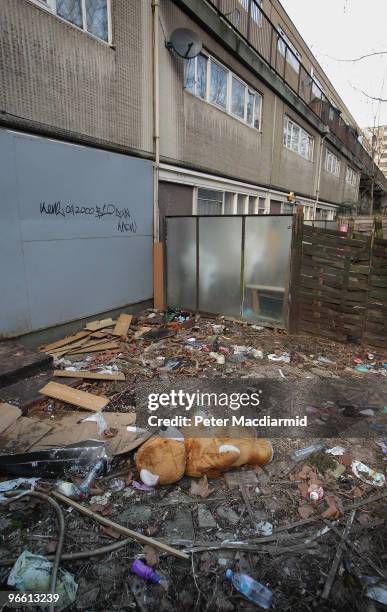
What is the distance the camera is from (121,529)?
2.08m

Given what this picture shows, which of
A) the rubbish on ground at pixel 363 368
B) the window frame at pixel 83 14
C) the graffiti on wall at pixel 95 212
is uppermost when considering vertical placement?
the window frame at pixel 83 14

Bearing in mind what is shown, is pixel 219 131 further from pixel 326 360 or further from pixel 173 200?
pixel 326 360

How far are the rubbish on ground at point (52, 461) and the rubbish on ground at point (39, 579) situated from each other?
70 cm

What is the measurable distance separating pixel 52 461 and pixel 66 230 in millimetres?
3714

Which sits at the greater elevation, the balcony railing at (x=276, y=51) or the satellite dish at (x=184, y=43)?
the balcony railing at (x=276, y=51)

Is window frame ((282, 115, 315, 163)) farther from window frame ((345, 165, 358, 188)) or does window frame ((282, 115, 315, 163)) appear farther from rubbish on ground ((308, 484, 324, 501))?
rubbish on ground ((308, 484, 324, 501))

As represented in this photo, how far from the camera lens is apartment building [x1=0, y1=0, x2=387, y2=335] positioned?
14.6ft

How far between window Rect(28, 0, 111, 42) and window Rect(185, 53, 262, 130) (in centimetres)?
236

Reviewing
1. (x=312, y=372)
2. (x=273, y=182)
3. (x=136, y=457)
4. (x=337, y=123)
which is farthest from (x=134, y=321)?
(x=337, y=123)

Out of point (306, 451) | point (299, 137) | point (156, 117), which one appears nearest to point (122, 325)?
point (306, 451)

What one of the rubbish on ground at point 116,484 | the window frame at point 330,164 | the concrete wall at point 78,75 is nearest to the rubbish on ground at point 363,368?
the rubbish on ground at point 116,484

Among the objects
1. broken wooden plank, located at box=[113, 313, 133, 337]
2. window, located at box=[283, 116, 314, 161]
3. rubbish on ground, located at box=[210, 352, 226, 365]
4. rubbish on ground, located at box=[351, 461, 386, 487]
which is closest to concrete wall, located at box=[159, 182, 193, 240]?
broken wooden plank, located at box=[113, 313, 133, 337]

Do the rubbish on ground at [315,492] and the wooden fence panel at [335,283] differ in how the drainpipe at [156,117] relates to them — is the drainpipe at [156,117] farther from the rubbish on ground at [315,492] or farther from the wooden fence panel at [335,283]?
the rubbish on ground at [315,492]

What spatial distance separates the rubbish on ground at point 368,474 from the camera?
102 inches
